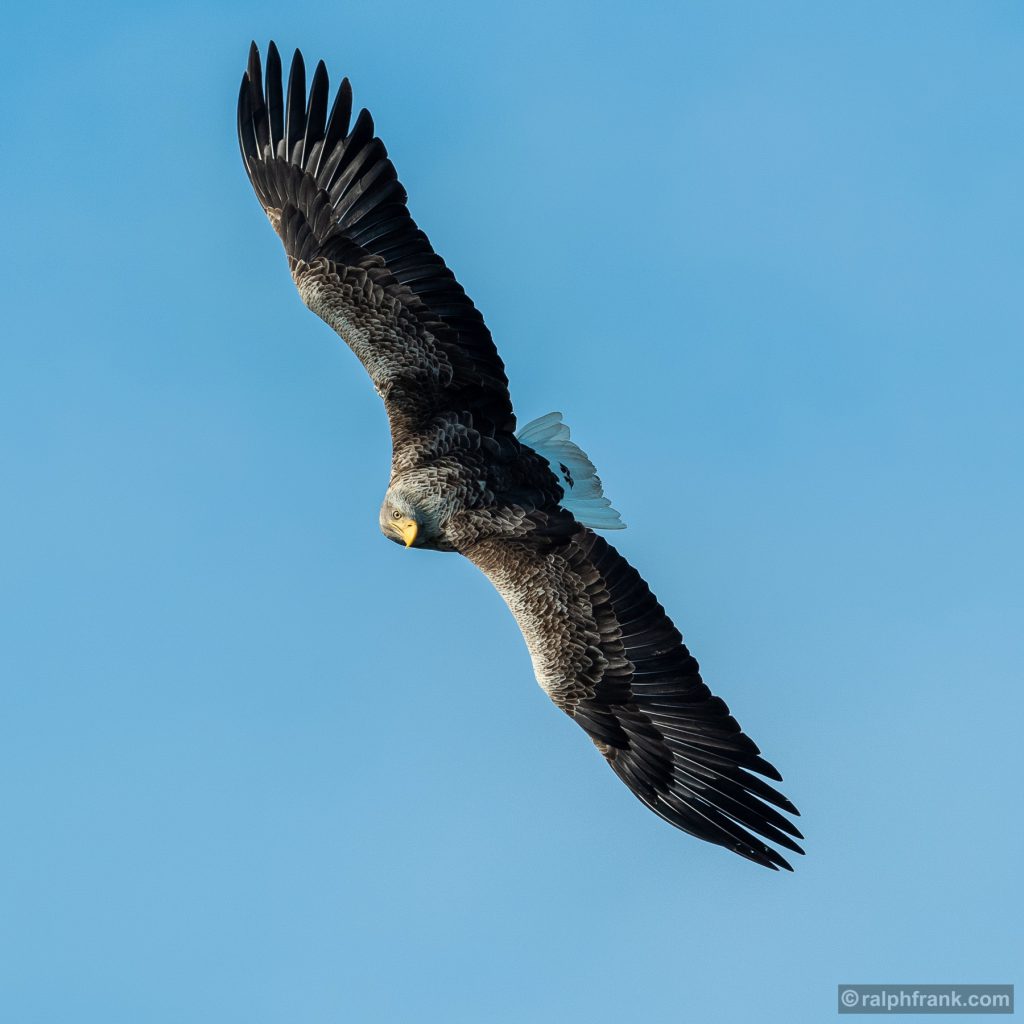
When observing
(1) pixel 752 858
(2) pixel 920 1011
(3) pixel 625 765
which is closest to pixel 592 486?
(3) pixel 625 765

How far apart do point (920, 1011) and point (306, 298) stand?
675 cm

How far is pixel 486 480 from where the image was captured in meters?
12.8

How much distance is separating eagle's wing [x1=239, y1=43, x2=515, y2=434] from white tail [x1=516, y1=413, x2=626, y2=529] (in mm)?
473

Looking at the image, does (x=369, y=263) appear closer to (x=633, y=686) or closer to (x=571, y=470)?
(x=571, y=470)

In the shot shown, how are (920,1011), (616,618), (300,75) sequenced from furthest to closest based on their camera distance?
(300,75) < (616,618) < (920,1011)

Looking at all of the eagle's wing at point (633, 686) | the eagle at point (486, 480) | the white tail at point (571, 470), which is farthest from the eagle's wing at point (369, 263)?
the eagle's wing at point (633, 686)

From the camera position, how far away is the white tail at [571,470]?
43.5 feet

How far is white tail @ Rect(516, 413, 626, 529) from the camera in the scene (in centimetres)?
1325

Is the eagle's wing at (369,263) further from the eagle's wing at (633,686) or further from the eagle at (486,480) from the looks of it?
the eagle's wing at (633,686)

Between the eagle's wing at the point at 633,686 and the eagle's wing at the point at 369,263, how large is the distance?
47.4 inches

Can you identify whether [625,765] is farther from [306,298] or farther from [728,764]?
[306,298]

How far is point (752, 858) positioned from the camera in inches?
467

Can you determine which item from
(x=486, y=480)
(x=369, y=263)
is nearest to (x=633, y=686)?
(x=486, y=480)

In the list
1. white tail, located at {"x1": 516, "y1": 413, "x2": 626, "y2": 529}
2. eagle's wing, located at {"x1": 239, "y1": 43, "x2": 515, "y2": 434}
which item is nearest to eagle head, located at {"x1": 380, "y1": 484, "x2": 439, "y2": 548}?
eagle's wing, located at {"x1": 239, "y1": 43, "x2": 515, "y2": 434}
